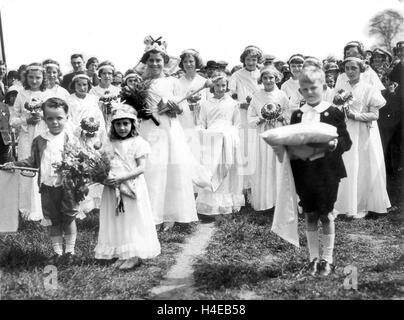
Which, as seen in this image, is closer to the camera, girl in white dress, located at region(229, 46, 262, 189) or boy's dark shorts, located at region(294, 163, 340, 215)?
boy's dark shorts, located at region(294, 163, 340, 215)

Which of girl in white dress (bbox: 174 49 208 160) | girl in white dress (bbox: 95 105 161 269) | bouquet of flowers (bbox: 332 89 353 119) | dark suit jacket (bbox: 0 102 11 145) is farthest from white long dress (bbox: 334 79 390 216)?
dark suit jacket (bbox: 0 102 11 145)

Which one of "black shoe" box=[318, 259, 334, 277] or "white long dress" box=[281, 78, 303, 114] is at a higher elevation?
"white long dress" box=[281, 78, 303, 114]

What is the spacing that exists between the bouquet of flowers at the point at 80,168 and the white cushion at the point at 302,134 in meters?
1.66

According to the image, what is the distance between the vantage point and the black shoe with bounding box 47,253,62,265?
5.61 meters

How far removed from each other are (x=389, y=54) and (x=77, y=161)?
6161 mm

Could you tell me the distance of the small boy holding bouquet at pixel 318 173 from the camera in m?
5.30

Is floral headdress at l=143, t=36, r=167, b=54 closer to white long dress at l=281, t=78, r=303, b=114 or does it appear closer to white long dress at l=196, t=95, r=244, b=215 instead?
white long dress at l=196, t=95, r=244, b=215

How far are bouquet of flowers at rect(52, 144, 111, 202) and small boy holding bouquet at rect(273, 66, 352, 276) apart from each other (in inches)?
68.2

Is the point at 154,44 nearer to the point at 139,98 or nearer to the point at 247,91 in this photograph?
the point at 139,98

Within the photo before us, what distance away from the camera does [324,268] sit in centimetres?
529

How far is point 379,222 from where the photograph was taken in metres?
7.55

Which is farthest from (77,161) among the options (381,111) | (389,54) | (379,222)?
(389,54)

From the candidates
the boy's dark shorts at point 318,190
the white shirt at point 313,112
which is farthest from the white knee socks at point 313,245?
the white shirt at point 313,112

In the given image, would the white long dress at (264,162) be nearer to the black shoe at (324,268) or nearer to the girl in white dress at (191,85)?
the girl in white dress at (191,85)
